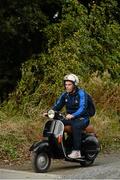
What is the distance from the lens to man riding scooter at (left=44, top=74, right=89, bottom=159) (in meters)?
11.1

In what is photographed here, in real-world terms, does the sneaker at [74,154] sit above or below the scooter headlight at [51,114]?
below

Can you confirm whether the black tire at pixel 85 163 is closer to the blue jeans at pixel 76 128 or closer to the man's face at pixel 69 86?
the blue jeans at pixel 76 128

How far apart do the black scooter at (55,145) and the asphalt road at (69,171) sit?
0.21 m

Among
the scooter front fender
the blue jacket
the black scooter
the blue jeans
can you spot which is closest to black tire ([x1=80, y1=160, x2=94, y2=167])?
the black scooter

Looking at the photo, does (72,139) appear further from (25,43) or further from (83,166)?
(25,43)

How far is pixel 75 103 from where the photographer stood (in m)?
11.3

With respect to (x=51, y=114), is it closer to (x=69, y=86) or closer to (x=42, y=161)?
(x=69, y=86)

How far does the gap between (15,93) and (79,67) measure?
2534 millimetres

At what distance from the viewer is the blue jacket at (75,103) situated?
11.2 m

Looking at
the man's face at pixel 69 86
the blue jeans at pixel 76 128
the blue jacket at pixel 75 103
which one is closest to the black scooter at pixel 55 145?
the blue jeans at pixel 76 128

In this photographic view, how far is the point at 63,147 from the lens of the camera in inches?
432

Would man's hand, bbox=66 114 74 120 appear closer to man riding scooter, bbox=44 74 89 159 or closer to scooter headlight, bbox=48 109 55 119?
man riding scooter, bbox=44 74 89 159

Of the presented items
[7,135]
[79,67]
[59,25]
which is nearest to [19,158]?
[7,135]

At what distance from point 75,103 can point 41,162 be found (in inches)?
57.3
